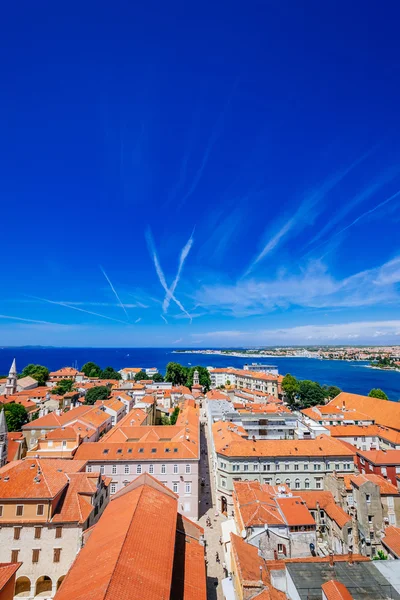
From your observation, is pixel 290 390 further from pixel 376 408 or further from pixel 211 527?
pixel 211 527

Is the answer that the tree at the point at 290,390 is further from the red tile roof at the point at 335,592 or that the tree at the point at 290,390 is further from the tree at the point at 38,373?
the tree at the point at 38,373

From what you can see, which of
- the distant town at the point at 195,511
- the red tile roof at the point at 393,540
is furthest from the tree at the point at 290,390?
the red tile roof at the point at 393,540

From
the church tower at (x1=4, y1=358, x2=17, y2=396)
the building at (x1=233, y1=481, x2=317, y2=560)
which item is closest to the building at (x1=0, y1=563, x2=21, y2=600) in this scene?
the building at (x1=233, y1=481, x2=317, y2=560)

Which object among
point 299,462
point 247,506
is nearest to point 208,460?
point 299,462

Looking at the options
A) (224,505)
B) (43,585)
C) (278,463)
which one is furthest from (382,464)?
(43,585)

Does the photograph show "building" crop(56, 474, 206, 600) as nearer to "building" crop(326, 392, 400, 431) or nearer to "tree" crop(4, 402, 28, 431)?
"tree" crop(4, 402, 28, 431)

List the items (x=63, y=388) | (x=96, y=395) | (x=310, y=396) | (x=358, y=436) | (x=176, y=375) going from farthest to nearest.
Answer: (x=176, y=375) < (x=63, y=388) < (x=310, y=396) < (x=96, y=395) < (x=358, y=436)
